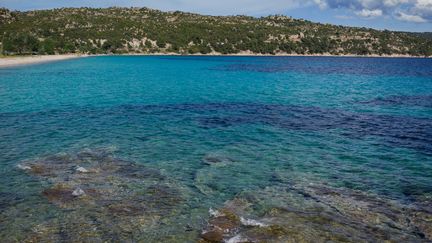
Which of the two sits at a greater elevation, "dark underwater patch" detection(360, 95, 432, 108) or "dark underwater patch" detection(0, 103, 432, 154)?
"dark underwater patch" detection(360, 95, 432, 108)

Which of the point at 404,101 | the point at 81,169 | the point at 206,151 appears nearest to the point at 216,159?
the point at 206,151

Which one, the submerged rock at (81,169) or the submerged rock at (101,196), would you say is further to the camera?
the submerged rock at (81,169)

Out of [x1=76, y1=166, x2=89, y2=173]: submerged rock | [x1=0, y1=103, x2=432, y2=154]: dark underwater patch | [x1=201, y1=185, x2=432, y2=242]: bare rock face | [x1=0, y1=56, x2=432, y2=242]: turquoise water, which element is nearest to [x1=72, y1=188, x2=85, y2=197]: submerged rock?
[x1=0, y1=56, x2=432, y2=242]: turquoise water

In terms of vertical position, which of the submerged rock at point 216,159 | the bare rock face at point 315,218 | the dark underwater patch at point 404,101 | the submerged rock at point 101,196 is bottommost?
the submerged rock at point 101,196

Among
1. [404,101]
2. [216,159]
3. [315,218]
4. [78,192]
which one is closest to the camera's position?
[315,218]

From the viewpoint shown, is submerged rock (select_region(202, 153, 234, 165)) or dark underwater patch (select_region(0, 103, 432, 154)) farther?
dark underwater patch (select_region(0, 103, 432, 154))

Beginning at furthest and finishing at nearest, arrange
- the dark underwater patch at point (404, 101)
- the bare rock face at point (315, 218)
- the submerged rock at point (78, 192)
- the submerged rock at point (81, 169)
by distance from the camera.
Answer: the dark underwater patch at point (404, 101) → the submerged rock at point (81, 169) → the submerged rock at point (78, 192) → the bare rock face at point (315, 218)

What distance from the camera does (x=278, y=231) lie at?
14047 mm

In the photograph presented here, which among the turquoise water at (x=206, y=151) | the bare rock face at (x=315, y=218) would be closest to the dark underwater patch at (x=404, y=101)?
the turquoise water at (x=206, y=151)

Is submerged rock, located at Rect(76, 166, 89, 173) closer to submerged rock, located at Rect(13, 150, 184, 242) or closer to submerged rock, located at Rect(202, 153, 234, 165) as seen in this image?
submerged rock, located at Rect(13, 150, 184, 242)

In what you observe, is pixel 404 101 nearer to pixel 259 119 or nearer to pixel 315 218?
pixel 259 119

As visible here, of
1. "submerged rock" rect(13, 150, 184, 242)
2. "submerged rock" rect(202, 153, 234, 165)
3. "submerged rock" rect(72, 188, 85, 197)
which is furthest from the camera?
"submerged rock" rect(202, 153, 234, 165)

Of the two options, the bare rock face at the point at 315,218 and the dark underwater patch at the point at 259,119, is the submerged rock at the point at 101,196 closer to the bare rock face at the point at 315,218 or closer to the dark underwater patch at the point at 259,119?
the bare rock face at the point at 315,218

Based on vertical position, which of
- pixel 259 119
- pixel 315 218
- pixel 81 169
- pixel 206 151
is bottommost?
pixel 81 169
